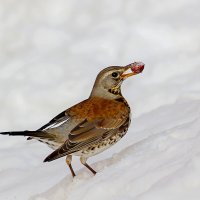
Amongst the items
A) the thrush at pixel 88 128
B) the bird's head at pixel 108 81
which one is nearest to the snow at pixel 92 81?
the thrush at pixel 88 128

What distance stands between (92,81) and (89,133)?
7.47 metres

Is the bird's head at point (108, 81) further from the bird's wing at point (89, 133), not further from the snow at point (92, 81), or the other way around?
the snow at point (92, 81)

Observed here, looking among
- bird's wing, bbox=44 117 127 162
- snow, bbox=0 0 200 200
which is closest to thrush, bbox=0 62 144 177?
bird's wing, bbox=44 117 127 162

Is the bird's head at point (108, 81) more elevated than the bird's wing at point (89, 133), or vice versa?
the bird's head at point (108, 81)

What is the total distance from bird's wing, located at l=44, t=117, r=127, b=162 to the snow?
32cm

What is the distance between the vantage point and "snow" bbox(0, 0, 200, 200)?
934 centimetres

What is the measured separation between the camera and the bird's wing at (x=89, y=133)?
10005mm

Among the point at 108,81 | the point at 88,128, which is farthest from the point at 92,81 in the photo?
the point at 88,128

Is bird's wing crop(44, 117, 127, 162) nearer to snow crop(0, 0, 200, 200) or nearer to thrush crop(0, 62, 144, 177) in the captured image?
thrush crop(0, 62, 144, 177)

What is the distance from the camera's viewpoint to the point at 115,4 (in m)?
20.7

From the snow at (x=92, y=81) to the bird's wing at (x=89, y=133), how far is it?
1.05ft

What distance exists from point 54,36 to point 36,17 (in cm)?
96

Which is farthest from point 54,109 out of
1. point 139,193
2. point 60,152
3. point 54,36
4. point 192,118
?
point 139,193

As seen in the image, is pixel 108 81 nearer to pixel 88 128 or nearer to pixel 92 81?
pixel 88 128
